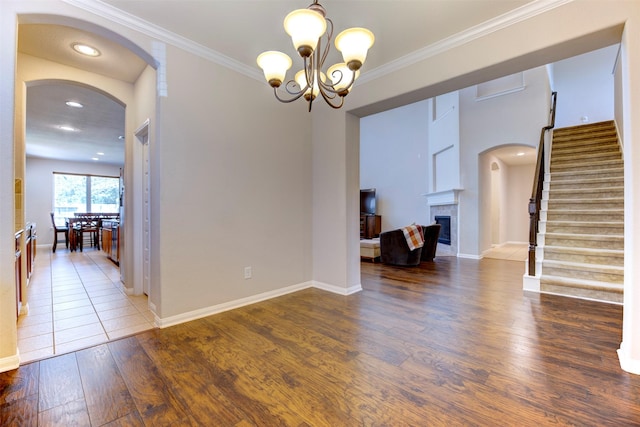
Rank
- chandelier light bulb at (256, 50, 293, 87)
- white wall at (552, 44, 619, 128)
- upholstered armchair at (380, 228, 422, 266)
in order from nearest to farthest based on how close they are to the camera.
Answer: chandelier light bulb at (256, 50, 293, 87)
upholstered armchair at (380, 228, 422, 266)
white wall at (552, 44, 619, 128)

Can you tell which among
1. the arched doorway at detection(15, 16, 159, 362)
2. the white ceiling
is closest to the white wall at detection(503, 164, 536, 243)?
the white ceiling

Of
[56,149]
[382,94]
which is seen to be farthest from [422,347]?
[56,149]

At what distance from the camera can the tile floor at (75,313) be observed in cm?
223

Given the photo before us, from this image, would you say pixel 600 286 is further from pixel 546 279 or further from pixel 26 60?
pixel 26 60

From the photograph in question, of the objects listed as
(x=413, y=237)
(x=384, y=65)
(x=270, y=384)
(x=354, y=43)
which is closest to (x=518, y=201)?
(x=413, y=237)

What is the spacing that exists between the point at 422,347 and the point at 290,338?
1056 mm

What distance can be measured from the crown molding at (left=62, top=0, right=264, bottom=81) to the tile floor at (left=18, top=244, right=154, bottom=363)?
103 inches

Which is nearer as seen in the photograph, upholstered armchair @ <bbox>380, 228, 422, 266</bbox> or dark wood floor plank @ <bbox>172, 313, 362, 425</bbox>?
dark wood floor plank @ <bbox>172, 313, 362, 425</bbox>

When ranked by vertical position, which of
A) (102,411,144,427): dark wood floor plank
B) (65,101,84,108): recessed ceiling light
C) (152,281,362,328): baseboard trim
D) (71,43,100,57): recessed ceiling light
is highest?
(65,101,84,108): recessed ceiling light

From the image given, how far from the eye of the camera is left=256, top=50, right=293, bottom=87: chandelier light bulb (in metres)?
1.93

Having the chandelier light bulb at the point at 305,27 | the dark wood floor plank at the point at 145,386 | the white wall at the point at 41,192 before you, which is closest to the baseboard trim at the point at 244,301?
the dark wood floor plank at the point at 145,386

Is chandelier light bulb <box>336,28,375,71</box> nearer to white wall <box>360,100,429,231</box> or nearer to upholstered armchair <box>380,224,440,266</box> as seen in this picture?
upholstered armchair <box>380,224,440,266</box>

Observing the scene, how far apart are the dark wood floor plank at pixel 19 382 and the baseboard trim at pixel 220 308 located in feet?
2.72

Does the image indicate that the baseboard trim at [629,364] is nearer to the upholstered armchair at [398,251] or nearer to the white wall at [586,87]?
the upholstered armchair at [398,251]
